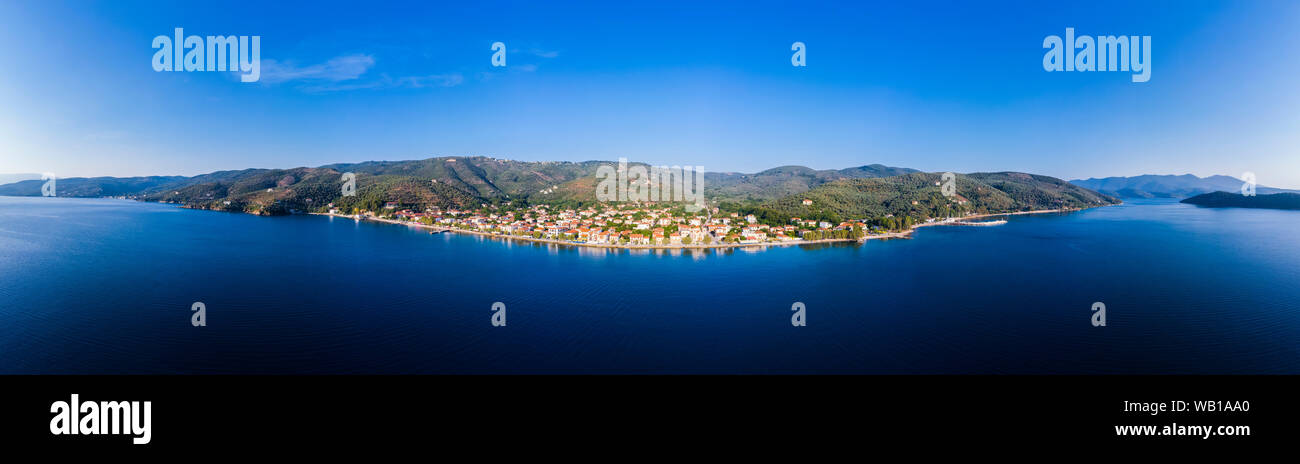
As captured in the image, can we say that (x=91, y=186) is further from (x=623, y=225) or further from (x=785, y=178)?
(x=785, y=178)

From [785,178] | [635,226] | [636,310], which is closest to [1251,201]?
[785,178]

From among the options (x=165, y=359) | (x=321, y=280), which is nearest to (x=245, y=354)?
(x=165, y=359)

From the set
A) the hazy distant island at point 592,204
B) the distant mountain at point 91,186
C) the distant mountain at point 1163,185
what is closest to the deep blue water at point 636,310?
Answer: the hazy distant island at point 592,204
